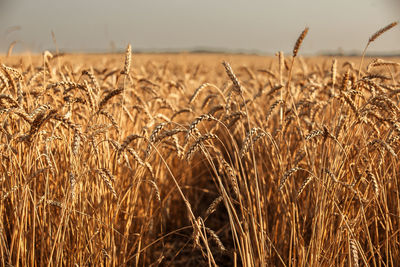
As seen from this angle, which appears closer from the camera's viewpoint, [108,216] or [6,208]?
[108,216]

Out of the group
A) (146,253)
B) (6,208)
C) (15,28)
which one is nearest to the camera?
(6,208)

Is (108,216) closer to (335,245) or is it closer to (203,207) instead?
(335,245)

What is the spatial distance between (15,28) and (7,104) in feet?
6.39

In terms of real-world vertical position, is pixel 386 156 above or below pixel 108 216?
above

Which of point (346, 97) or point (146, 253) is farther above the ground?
point (346, 97)

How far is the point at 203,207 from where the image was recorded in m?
3.70

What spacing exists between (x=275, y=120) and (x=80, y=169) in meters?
2.36

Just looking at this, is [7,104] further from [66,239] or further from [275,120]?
[275,120]

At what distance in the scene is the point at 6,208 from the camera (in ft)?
7.21

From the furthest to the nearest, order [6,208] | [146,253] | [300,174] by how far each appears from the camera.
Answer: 1. [300,174]
2. [146,253]
3. [6,208]

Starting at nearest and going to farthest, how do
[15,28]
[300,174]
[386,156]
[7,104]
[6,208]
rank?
[7,104]
[6,208]
[386,156]
[300,174]
[15,28]

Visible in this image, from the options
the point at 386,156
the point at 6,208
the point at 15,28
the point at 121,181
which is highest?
the point at 15,28

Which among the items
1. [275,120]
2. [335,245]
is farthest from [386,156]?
[275,120]

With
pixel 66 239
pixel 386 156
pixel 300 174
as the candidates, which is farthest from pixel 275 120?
pixel 66 239
